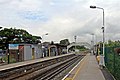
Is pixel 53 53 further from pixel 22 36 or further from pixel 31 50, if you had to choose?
pixel 31 50

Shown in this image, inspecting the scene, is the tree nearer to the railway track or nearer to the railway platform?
the railway track

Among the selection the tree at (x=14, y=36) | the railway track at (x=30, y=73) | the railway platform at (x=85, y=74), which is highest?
the tree at (x=14, y=36)

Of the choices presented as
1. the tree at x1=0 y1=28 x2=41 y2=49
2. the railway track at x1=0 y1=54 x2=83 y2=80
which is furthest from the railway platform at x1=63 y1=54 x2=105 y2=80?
the tree at x1=0 y1=28 x2=41 y2=49

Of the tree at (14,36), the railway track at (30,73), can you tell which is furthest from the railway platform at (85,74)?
the tree at (14,36)

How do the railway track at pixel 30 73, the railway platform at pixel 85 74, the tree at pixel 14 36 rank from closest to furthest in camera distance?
the railway platform at pixel 85 74, the railway track at pixel 30 73, the tree at pixel 14 36

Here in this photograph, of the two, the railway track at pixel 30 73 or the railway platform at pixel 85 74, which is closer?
the railway platform at pixel 85 74

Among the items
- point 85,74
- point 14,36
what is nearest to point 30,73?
point 85,74

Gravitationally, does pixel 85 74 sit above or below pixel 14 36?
below

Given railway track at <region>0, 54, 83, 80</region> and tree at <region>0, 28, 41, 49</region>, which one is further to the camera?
tree at <region>0, 28, 41, 49</region>

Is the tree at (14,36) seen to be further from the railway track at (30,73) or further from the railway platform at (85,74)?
the railway platform at (85,74)

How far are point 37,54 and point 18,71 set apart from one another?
41142 millimetres

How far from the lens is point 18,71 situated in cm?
3119

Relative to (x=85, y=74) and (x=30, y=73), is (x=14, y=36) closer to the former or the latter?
(x=30, y=73)

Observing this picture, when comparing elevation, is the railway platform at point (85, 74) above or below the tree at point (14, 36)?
below
